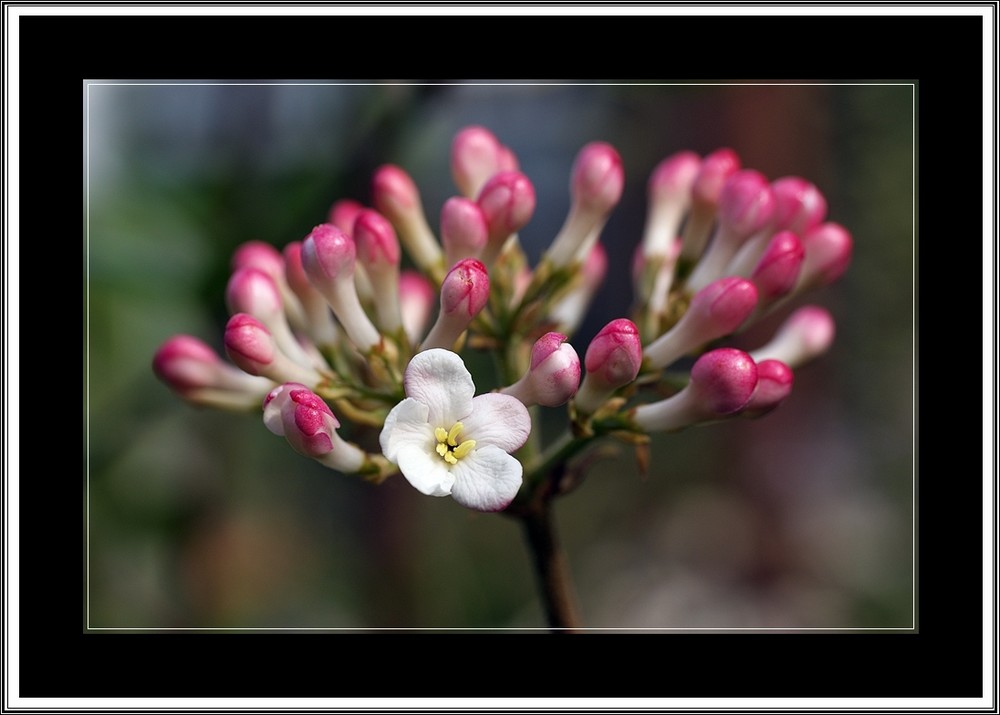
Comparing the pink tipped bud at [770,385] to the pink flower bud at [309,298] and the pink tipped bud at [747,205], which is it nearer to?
the pink tipped bud at [747,205]

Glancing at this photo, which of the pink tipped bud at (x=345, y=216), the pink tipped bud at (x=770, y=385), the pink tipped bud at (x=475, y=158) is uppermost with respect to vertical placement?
the pink tipped bud at (x=475, y=158)

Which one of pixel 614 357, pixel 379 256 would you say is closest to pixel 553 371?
pixel 614 357

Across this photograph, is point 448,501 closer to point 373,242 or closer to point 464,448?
point 373,242

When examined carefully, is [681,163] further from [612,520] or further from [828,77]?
[612,520]

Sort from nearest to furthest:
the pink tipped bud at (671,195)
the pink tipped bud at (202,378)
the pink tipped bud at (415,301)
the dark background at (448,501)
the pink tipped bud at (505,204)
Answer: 1. the pink tipped bud at (505,204)
2. the pink tipped bud at (202,378)
3. the pink tipped bud at (671,195)
4. the pink tipped bud at (415,301)
5. the dark background at (448,501)

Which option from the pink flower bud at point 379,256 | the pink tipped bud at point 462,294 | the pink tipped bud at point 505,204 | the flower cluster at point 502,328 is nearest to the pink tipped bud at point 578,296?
the flower cluster at point 502,328

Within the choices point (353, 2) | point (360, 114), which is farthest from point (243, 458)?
point (353, 2)

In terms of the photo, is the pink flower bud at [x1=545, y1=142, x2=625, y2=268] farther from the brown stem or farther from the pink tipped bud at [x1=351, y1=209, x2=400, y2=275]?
the brown stem
